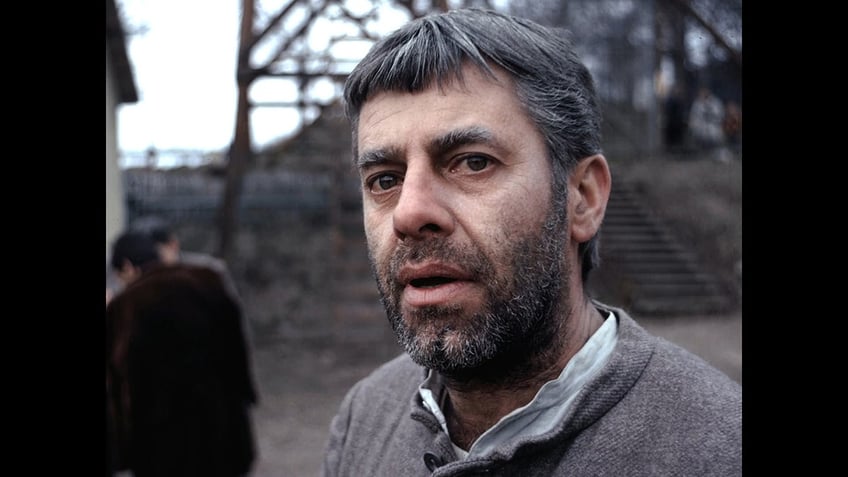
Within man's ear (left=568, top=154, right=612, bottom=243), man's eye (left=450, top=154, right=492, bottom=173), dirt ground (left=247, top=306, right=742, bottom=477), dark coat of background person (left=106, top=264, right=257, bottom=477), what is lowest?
dirt ground (left=247, top=306, right=742, bottom=477)

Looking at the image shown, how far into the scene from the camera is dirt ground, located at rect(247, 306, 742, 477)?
6.58 metres

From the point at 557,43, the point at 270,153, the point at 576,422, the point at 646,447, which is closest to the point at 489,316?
the point at 576,422

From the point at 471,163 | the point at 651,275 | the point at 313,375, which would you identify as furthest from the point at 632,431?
the point at 651,275

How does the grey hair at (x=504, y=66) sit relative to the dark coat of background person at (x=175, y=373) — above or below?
above

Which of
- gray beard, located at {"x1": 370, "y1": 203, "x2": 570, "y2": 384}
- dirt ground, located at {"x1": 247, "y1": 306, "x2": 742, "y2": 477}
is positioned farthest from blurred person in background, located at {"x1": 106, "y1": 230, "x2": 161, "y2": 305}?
gray beard, located at {"x1": 370, "y1": 203, "x2": 570, "y2": 384}

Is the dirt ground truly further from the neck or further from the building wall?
the neck

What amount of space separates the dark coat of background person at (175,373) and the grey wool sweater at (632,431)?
9.38ft

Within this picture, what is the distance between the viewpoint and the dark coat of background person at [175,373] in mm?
4109

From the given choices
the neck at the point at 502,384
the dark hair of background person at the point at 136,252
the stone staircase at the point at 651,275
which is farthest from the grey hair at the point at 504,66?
the stone staircase at the point at 651,275

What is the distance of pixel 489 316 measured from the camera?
1404 mm

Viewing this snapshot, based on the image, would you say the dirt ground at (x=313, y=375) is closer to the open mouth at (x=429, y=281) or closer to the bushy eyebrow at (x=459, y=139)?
the open mouth at (x=429, y=281)
